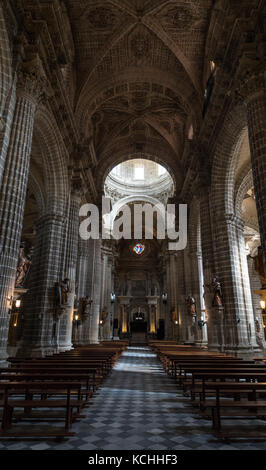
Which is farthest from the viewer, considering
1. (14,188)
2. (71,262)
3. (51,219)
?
(71,262)

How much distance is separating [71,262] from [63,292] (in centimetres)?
203

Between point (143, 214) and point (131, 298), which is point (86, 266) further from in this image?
point (131, 298)

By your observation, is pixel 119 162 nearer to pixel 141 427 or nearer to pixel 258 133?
pixel 258 133

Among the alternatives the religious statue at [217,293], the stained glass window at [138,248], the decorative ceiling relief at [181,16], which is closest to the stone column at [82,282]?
the religious statue at [217,293]

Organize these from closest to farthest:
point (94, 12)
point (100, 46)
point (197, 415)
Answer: point (197, 415) < point (94, 12) < point (100, 46)

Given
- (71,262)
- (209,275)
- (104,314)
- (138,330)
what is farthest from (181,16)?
(138,330)

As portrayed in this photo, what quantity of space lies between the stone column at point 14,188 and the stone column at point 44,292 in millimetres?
4266

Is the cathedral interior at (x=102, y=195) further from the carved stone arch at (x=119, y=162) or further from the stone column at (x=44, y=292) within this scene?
the carved stone arch at (x=119, y=162)

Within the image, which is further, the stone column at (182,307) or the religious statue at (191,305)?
the stone column at (182,307)

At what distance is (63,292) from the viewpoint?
41.4 ft

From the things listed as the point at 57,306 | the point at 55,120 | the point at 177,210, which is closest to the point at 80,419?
the point at 57,306

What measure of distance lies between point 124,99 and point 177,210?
905cm

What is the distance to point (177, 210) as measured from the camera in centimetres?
2297

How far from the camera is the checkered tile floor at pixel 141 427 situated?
3.79 m
